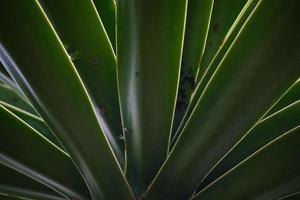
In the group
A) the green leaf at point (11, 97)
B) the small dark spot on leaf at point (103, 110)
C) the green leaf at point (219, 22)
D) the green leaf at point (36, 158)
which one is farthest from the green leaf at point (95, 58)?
the green leaf at point (11, 97)

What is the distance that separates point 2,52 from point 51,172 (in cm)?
28

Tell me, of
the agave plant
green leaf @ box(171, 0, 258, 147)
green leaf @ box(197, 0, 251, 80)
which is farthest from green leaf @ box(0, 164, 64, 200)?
green leaf @ box(197, 0, 251, 80)

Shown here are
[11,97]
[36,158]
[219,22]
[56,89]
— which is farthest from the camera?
[11,97]

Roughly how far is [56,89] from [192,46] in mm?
355

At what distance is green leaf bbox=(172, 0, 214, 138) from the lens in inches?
32.5

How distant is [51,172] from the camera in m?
0.78

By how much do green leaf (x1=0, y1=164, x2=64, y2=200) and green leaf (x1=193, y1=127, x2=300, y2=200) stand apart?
339 millimetres

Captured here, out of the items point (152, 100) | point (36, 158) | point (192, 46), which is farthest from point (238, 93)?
point (36, 158)

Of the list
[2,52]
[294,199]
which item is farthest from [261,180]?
[2,52]

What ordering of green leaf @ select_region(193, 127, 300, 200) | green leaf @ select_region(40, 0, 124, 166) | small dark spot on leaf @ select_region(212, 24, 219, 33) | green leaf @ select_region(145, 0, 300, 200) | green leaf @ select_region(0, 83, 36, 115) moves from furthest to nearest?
green leaf @ select_region(0, 83, 36, 115) < small dark spot on leaf @ select_region(212, 24, 219, 33) < green leaf @ select_region(40, 0, 124, 166) < green leaf @ select_region(193, 127, 300, 200) < green leaf @ select_region(145, 0, 300, 200)

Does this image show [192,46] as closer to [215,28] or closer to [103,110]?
[215,28]

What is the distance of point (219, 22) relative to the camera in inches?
35.1

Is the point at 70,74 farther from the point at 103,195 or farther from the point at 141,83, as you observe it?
the point at 103,195

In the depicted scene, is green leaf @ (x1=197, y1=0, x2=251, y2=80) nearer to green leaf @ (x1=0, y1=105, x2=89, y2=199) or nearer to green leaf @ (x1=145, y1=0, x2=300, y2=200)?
green leaf @ (x1=145, y1=0, x2=300, y2=200)
